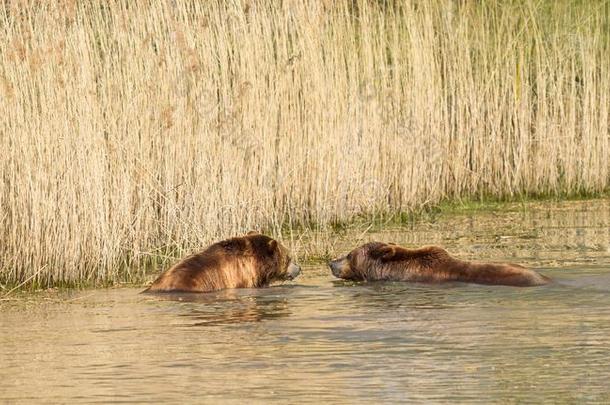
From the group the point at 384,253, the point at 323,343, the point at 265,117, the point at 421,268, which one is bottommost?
the point at 323,343

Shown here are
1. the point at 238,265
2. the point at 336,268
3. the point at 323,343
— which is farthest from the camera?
the point at 336,268

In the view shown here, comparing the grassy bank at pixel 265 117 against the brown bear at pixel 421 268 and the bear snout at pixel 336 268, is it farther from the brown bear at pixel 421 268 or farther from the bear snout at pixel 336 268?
the brown bear at pixel 421 268

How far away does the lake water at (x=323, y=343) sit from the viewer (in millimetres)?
6285

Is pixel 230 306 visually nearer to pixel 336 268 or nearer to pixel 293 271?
pixel 293 271

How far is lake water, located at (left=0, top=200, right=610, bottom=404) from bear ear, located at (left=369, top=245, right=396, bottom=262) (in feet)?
0.76

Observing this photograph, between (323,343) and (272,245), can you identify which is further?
(272,245)

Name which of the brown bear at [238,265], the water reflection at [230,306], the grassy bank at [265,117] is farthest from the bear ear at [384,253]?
the grassy bank at [265,117]

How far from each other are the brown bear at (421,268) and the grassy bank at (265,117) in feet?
4.94

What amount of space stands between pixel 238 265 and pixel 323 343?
2496 mm

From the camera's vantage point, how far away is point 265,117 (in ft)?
40.6

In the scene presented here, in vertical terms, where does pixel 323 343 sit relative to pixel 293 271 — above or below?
below

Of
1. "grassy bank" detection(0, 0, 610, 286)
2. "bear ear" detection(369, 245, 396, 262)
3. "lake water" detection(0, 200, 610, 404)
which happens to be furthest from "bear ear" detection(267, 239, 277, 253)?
"grassy bank" detection(0, 0, 610, 286)

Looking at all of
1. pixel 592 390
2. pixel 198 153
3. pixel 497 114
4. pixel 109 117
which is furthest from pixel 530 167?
pixel 592 390

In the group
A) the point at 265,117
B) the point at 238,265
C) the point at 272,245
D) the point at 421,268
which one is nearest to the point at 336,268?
the point at 272,245
